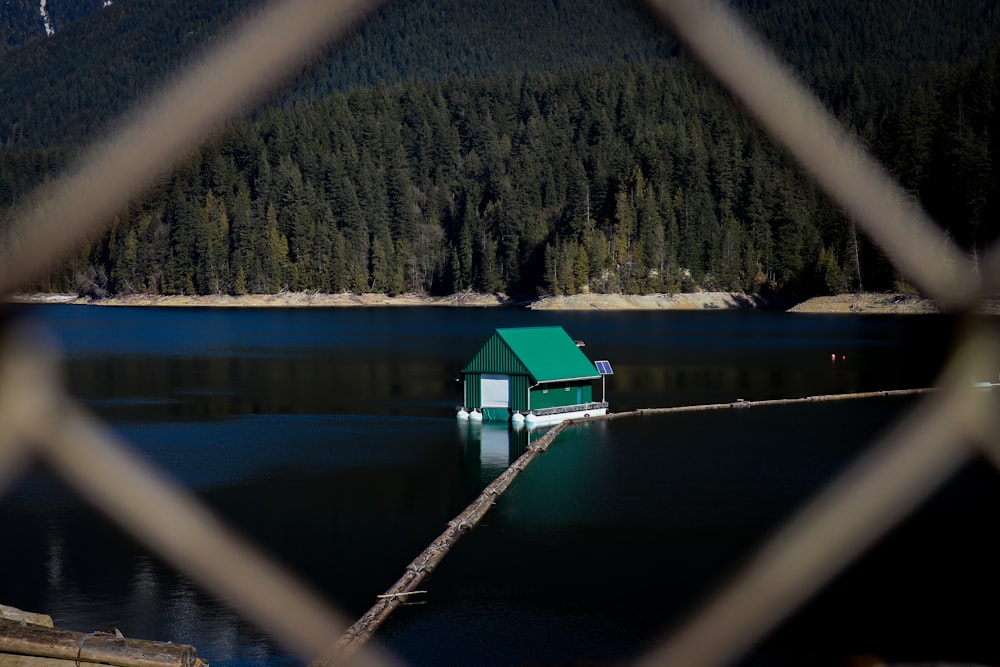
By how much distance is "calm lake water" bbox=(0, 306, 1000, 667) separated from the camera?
15.3 meters

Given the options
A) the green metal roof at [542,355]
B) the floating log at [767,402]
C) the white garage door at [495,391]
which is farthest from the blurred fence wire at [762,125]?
the floating log at [767,402]

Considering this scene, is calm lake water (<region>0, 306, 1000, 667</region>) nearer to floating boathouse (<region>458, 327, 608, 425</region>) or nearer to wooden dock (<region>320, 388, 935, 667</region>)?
wooden dock (<region>320, 388, 935, 667</region>)

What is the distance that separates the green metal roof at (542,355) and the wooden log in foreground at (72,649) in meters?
24.4

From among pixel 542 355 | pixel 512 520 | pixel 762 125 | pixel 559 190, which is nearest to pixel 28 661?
pixel 762 125

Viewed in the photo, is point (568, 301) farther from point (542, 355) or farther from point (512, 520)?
point (512, 520)

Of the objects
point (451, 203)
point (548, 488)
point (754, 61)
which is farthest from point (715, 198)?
point (754, 61)

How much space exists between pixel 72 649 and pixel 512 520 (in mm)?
13448

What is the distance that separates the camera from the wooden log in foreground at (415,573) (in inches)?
566

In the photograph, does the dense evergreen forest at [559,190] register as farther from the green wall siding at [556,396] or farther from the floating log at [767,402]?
the green wall siding at [556,396]

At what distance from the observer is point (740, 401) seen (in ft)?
143

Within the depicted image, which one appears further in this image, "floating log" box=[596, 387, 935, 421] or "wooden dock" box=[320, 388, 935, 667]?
"floating log" box=[596, 387, 935, 421]

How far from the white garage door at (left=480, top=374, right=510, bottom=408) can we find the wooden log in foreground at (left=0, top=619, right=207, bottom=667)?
25909 millimetres

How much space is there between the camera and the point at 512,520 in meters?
22.5

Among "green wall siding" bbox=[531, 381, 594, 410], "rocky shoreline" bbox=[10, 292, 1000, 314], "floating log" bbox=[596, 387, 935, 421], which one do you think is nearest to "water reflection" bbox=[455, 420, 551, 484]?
"green wall siding" bbox=[531, 381, 594, 410]
